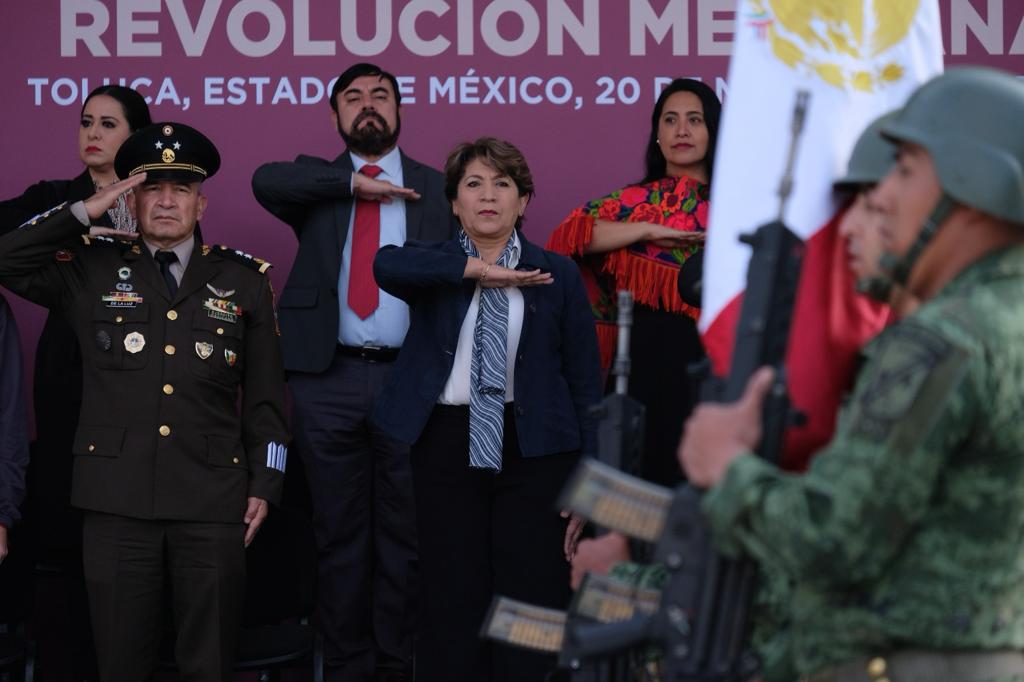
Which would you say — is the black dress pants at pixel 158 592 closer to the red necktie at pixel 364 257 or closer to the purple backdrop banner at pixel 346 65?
the red necktie at pixel 364 257

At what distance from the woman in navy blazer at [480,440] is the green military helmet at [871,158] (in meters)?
1.98

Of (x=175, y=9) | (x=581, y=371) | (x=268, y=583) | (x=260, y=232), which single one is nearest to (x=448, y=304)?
(x=581, y=371)

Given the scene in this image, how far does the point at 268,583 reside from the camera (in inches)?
187

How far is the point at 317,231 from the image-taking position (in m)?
5.19

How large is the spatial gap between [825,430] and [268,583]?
2.73 meters

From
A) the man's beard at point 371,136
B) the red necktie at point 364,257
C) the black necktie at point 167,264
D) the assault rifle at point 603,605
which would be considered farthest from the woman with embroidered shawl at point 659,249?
the assault rifle at point 603,605

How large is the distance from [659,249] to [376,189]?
986mm

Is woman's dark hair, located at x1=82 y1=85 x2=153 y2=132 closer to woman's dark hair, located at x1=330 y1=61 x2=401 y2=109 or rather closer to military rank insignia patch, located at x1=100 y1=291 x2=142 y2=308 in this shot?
woman's dark hair, located at x1=330 y1=61 x2=401 y2=109

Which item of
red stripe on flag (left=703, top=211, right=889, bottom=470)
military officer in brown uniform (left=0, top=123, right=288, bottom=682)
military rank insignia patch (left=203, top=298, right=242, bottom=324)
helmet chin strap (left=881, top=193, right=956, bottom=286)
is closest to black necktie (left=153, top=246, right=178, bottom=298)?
military officer in brown uniform (left=0, top=123, right=288, bottom=682)

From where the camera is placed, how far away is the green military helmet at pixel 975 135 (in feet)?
6.62

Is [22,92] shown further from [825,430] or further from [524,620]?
[825,430]

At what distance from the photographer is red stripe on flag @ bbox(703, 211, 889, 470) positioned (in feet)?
7.93

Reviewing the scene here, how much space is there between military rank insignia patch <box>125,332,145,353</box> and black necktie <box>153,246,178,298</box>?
193mm

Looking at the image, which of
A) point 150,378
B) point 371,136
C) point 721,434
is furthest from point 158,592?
point 721,434
